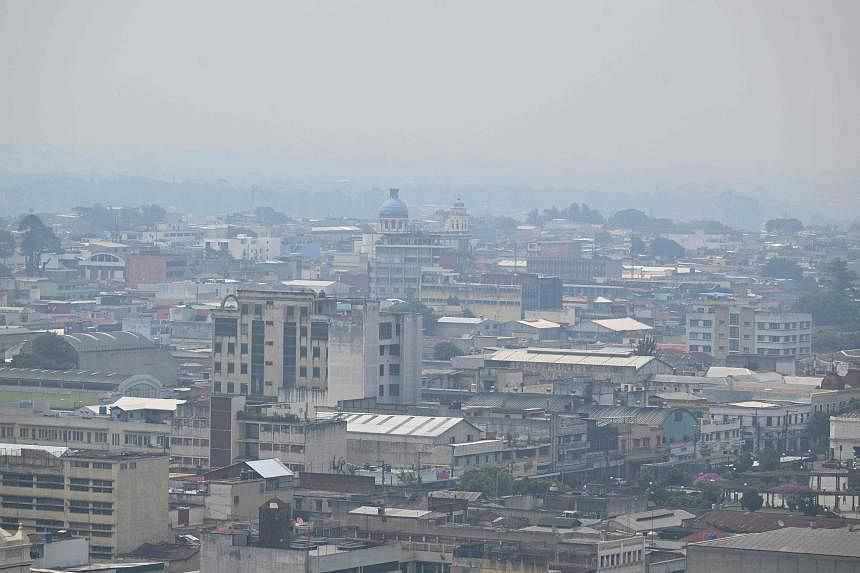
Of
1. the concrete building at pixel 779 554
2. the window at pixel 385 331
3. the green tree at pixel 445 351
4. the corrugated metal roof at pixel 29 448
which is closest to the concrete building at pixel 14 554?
the corrugated metal roof at pixel 29 448

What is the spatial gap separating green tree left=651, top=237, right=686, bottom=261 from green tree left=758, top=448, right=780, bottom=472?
313ft

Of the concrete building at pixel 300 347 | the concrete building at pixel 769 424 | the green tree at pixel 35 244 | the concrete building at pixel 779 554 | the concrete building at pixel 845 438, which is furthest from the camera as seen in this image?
the green tree at pixel 35 244

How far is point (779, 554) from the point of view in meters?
42.0

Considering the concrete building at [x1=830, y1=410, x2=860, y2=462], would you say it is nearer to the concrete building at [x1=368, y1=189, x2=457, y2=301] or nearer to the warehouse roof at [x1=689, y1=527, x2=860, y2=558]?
the warehouse roof at [x1=689, y1=527, x2=860, y2=558]

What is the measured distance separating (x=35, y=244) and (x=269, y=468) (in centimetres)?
8030

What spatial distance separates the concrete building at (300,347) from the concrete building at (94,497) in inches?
586

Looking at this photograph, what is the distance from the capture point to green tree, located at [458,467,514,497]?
5507 cm

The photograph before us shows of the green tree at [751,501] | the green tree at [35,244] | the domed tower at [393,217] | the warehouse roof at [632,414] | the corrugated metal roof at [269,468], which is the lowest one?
the green tree at [751,501]

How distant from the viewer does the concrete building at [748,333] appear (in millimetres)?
93688

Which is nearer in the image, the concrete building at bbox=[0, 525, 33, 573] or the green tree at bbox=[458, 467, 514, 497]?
the concrete building at bbox=[0, 525, 33, 573]

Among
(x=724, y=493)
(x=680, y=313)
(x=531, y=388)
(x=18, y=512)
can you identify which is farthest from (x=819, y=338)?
(x=18, y=512)

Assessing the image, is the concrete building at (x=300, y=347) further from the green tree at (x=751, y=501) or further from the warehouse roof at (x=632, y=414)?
the green tree at (x=751, y=501)

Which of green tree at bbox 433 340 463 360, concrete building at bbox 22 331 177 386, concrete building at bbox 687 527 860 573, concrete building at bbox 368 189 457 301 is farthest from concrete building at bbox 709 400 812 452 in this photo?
concrete building at bbox 368 189 457 301

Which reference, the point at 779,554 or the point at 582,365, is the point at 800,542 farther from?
the point at 582,365
